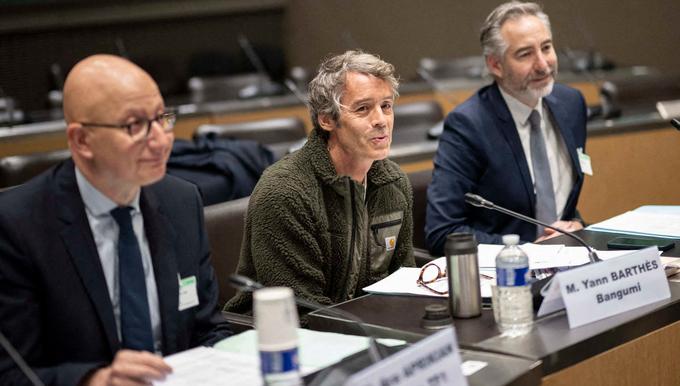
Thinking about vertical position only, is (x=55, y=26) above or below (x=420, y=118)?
above

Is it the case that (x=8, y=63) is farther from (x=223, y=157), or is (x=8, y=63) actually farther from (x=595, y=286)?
(x=595, y=286)

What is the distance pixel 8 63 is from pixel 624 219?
310 inches

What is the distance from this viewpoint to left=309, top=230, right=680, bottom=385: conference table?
6.41 ft

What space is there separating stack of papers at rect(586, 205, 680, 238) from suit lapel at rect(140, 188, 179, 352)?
1511mm

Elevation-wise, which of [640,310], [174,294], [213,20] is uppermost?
[213,20]

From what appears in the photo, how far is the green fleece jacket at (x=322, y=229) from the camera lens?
2.57 metres

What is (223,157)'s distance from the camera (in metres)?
3.72

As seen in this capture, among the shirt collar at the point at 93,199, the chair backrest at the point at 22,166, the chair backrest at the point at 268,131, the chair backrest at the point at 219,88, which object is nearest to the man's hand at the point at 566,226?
the shirt collar at the point at 93,199

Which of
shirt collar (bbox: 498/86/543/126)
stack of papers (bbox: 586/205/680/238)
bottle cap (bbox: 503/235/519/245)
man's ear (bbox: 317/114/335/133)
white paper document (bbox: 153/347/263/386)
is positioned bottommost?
stack of papers (bbox: 586/205/680/238)

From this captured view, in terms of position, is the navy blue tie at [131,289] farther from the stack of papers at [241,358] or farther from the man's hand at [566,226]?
the man's hand at [566,226]

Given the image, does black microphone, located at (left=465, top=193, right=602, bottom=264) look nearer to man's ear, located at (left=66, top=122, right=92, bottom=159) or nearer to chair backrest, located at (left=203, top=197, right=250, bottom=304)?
chair backrest, located at (left=203, top=197, right=250, bottom=304)

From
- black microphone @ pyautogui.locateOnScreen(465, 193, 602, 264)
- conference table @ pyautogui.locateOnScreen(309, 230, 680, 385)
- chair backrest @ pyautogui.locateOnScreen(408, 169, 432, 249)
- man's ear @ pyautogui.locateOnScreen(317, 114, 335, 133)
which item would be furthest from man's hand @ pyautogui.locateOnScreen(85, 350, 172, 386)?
chair backrest @ pyautogui.locateOnScreen(408, 169, 432, 249)

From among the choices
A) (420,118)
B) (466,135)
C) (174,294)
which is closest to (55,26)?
(420,118)

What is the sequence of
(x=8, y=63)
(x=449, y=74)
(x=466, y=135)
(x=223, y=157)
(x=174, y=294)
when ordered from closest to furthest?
(x=174, y=294), (x=466, y=135), (x=223, y=157), (x=449, y=74), (x=8, y=63)
